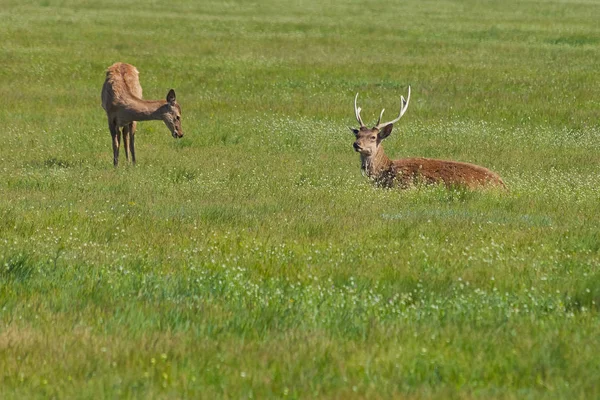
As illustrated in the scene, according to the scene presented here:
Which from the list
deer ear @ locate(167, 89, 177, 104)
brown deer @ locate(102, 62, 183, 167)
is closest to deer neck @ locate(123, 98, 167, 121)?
brown deer @ locate(102, 62, 183, 167)

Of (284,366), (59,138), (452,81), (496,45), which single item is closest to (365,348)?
(284,366)

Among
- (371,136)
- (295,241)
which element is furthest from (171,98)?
(295,241)

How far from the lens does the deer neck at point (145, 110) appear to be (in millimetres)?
17906

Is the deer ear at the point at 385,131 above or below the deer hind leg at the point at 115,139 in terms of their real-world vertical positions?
above

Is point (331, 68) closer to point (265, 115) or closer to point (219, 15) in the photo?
point (265, 115)

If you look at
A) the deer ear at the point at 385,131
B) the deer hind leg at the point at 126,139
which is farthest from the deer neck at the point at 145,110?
the deer ear at the point at 385,131

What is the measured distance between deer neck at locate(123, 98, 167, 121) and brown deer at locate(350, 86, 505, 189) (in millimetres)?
3954

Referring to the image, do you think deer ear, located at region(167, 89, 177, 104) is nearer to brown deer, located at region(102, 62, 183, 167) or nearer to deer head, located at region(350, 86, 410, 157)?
brown deer, located at region(102, 62, 183, 167)

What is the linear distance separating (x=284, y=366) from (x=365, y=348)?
61cm

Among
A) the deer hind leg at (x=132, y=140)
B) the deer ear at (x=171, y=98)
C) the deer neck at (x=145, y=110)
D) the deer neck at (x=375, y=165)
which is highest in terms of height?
the deer ear at (x=171, y=98)

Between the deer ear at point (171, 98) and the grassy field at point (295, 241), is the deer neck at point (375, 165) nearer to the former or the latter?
the grassy field at point (295, 241)

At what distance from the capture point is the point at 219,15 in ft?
174

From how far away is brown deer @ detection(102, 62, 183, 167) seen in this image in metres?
17.9

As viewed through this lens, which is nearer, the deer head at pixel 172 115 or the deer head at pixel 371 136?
the deer head at pixel 371 136
